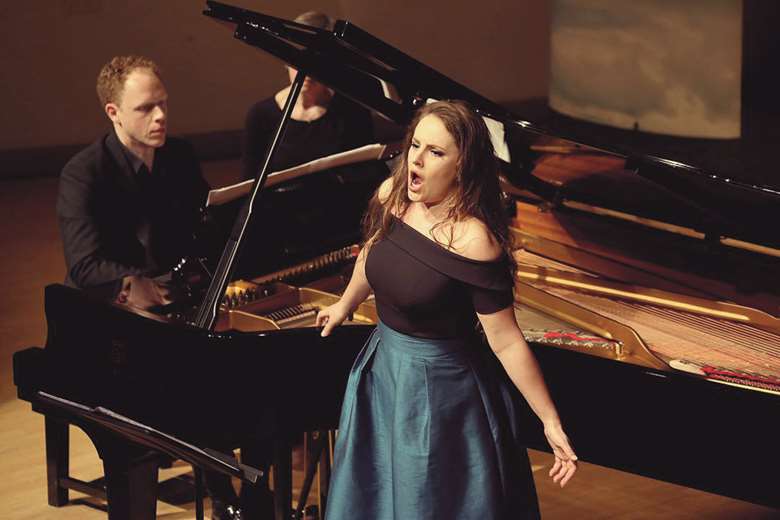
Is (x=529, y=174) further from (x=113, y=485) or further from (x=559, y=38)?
(x=559, y=38)

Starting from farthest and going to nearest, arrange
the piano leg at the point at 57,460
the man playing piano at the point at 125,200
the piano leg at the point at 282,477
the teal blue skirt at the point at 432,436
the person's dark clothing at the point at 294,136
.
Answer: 1. the person's dark clothing at the point at 294,136
2. the piano leg at the point at 57,460
3. the man playing piano at the point at 125,200
4. the piano leg at the point at 282,477
5. the teal blue skirt at the point at 432,436

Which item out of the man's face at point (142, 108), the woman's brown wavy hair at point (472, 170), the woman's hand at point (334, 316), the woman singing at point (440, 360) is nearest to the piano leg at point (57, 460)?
the man's face at point (142, 108)

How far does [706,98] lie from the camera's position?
9.05 meters

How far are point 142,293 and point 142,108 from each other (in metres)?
0.63

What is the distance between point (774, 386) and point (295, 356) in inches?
48.1

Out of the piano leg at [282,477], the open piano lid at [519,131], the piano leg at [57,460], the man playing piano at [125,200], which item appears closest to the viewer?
the piano leg at [282,477]

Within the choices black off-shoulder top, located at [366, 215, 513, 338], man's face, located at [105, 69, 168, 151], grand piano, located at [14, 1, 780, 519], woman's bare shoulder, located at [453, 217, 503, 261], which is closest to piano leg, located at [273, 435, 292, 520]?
grand piano, located at [14, 1, 780, 519]

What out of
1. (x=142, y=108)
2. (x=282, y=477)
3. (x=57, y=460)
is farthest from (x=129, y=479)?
(x=142, y=108)

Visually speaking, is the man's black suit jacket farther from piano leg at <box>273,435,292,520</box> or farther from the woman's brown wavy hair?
the woman's brown wavy hair

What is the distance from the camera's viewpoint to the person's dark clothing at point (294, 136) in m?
4.60

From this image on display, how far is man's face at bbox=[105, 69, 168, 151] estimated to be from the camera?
135 inches

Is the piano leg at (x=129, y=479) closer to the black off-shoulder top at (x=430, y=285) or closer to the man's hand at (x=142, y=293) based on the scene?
the man's hand at (x=142, y=293)

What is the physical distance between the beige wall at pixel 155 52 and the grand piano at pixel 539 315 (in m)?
5.23

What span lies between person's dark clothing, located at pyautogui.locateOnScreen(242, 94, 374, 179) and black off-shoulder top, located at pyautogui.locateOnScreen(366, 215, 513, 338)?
7.07ft
